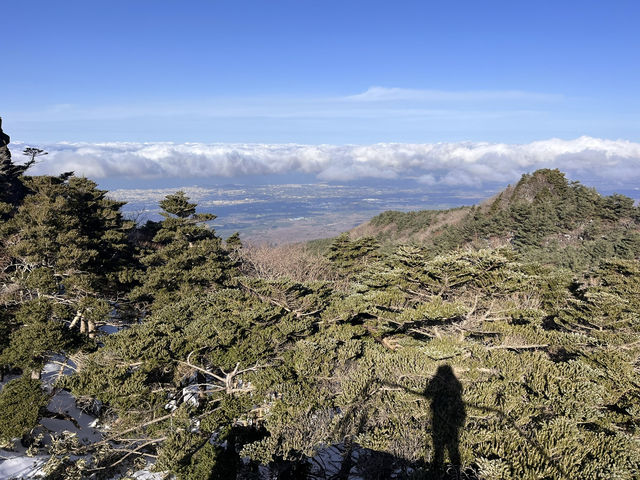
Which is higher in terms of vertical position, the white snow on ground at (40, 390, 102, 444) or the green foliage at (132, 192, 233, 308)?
the green foliage at (132, 192, 233, 308)

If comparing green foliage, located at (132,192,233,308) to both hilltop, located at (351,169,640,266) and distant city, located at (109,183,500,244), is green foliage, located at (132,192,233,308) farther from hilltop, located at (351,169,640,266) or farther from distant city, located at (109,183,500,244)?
distant city, located at (109,183,500,244)

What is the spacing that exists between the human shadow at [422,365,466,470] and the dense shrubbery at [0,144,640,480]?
0.03m

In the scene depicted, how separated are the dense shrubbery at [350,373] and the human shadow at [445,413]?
1.1 inches

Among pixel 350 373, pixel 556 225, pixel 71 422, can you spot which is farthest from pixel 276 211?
pixel 350 373

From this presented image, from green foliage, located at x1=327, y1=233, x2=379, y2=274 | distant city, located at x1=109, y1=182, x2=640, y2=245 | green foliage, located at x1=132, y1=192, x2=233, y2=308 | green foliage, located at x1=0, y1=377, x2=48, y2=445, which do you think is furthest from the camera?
distant city, located at x1=109, y1=182, x2=640, y2=245

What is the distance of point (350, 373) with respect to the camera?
31.0ft

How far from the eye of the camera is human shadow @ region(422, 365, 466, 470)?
25.3ft

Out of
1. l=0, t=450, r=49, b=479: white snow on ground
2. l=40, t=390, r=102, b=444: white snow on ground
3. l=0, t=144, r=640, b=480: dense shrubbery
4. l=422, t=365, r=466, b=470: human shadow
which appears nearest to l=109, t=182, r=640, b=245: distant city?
l=40, t=390, r=102, b=444: white snow on ground

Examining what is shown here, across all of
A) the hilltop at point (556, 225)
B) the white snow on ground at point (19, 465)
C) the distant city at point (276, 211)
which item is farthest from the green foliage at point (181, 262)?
the distant city at point (276, 211)

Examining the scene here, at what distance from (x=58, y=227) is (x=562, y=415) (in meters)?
19.7

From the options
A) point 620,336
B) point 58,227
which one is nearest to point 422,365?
point 620,336

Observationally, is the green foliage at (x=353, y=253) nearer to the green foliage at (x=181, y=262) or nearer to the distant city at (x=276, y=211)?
the green foliage at (x=181, y=262)

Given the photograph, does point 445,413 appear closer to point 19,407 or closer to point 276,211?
point 19,407

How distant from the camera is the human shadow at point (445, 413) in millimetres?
7723
